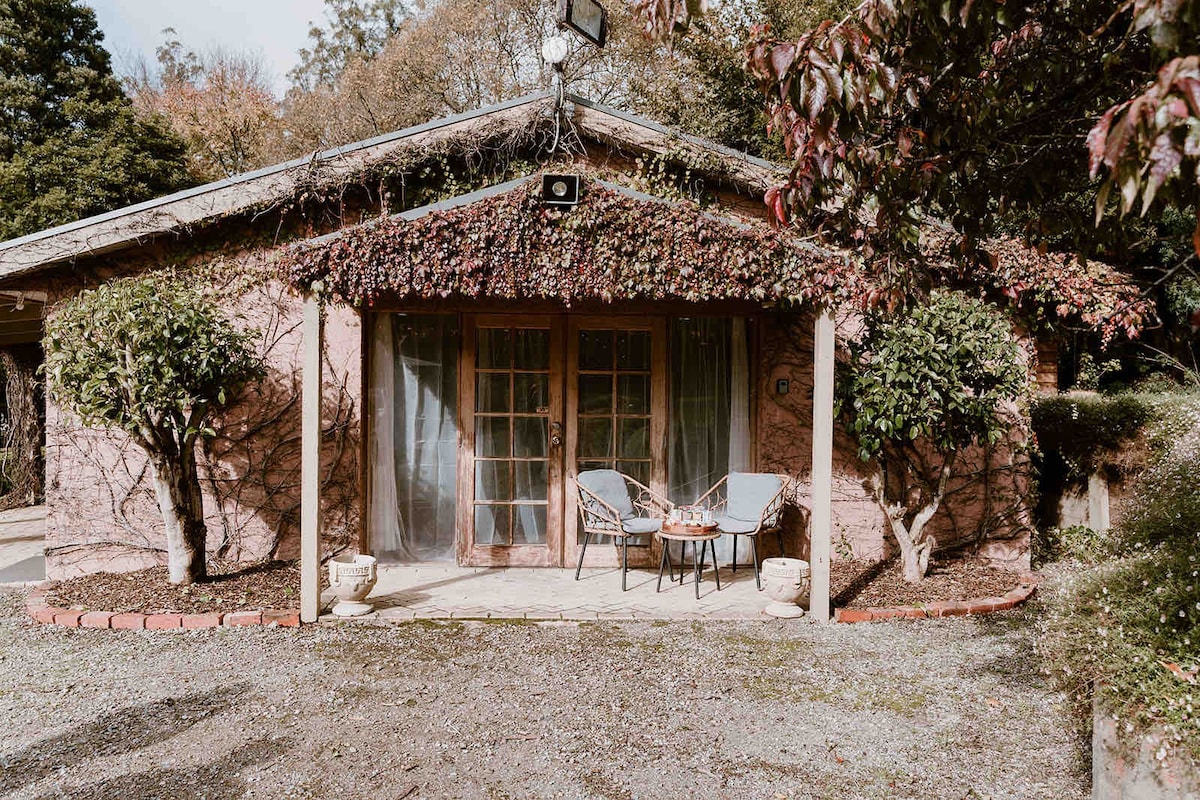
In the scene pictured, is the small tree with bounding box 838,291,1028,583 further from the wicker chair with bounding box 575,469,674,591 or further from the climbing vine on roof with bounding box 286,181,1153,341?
the wicker chair with bounding box 575,469,674,591

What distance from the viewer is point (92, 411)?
4.85 m

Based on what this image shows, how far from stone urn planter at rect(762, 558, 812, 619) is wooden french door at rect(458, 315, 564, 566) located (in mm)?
1889

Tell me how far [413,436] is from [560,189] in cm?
258

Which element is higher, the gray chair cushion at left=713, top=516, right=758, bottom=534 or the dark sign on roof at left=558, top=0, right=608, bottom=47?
the dark sign on roof at left=558, top=0, right=608, bottom=47

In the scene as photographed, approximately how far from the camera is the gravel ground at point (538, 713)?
2.98 m

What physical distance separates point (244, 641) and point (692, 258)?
357cm

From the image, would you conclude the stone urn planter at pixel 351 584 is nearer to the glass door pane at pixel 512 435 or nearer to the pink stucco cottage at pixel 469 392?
the pink stucco cottage at pixel 469 392

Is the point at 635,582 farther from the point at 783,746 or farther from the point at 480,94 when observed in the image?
the point at 480,94

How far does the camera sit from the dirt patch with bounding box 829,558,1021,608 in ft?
17.2

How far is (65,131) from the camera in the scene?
14102mm

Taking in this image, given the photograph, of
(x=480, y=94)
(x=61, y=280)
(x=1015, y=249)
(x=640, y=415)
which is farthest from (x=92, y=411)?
(x=480, y=94)

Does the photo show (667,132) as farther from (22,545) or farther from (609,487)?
(22,545)

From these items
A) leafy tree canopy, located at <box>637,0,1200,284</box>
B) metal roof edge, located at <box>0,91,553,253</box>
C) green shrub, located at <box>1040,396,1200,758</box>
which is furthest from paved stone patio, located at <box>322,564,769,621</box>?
metal roof edge, located at <box>0,91,553,253</box>

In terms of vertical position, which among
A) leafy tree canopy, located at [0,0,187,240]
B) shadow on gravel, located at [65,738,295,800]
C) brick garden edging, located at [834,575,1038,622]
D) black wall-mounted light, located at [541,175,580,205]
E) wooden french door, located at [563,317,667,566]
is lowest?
shadow on gravel, located at [65,738,295,800]
